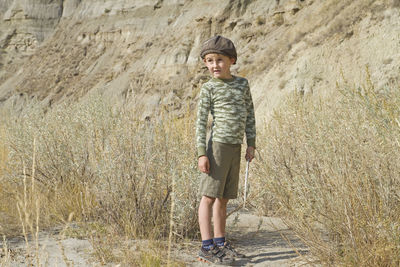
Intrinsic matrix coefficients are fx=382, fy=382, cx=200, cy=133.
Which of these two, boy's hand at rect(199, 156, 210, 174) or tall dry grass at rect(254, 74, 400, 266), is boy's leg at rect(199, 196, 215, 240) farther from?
tall dry grass at rect(254, 74, 400, 266)

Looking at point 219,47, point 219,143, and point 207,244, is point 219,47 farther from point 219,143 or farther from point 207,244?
point 207,244

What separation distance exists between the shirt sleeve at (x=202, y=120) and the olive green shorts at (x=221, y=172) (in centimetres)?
11

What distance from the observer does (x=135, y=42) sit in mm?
28953

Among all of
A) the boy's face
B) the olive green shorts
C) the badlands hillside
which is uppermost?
the badlands hillside

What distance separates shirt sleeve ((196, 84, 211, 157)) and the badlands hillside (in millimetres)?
886

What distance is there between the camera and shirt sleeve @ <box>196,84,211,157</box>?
3014 millimetres

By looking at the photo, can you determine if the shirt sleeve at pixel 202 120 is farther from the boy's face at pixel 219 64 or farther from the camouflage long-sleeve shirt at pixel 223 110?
the boy's face at pixel 219 64

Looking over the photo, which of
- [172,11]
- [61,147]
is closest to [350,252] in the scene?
[61,147]

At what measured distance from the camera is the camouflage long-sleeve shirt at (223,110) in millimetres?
3059

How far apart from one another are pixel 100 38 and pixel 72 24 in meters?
5.95

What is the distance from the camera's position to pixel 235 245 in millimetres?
3520

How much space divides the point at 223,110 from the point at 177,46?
67.7 feet

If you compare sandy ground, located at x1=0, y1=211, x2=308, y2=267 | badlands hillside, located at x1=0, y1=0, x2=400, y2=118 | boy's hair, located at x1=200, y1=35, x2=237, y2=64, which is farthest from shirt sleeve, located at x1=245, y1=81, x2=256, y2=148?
badlands hillside, located at x1=0, y1=0, x2=400, y2=118

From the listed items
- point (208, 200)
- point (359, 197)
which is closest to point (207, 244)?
point (208, 200)
